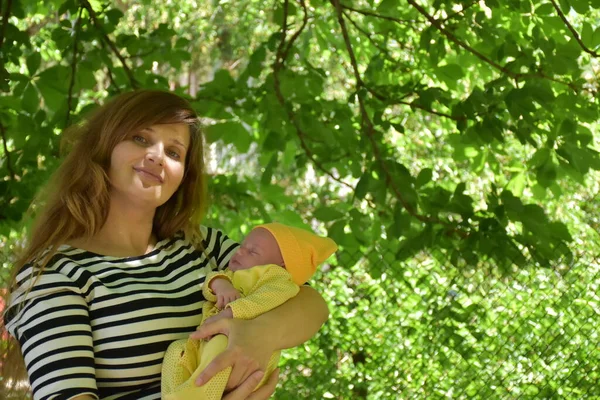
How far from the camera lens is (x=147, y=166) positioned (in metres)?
1.89

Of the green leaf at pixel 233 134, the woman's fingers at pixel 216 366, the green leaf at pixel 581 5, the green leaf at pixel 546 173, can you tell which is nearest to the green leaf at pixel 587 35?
the green leaf at pixel 581 5

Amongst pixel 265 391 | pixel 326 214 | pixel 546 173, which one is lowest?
pixel 265 391

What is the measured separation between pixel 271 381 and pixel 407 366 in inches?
75.3

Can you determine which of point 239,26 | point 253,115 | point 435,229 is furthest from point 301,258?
point 239,26

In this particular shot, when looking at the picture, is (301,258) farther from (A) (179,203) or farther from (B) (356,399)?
(B) (356,399)

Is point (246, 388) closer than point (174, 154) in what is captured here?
Yes

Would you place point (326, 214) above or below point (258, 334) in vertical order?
above

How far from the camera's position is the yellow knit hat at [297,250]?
77.7 inches

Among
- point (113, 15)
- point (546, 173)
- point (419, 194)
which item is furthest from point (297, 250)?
point (113, 15)

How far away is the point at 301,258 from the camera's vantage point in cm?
200

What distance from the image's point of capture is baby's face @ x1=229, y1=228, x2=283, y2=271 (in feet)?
6.46

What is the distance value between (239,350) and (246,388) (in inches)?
3.1

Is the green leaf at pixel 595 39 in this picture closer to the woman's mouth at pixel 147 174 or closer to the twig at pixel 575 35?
the twig at pixel 575 35

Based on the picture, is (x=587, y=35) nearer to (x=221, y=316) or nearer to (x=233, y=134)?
(x=233, y=134)
